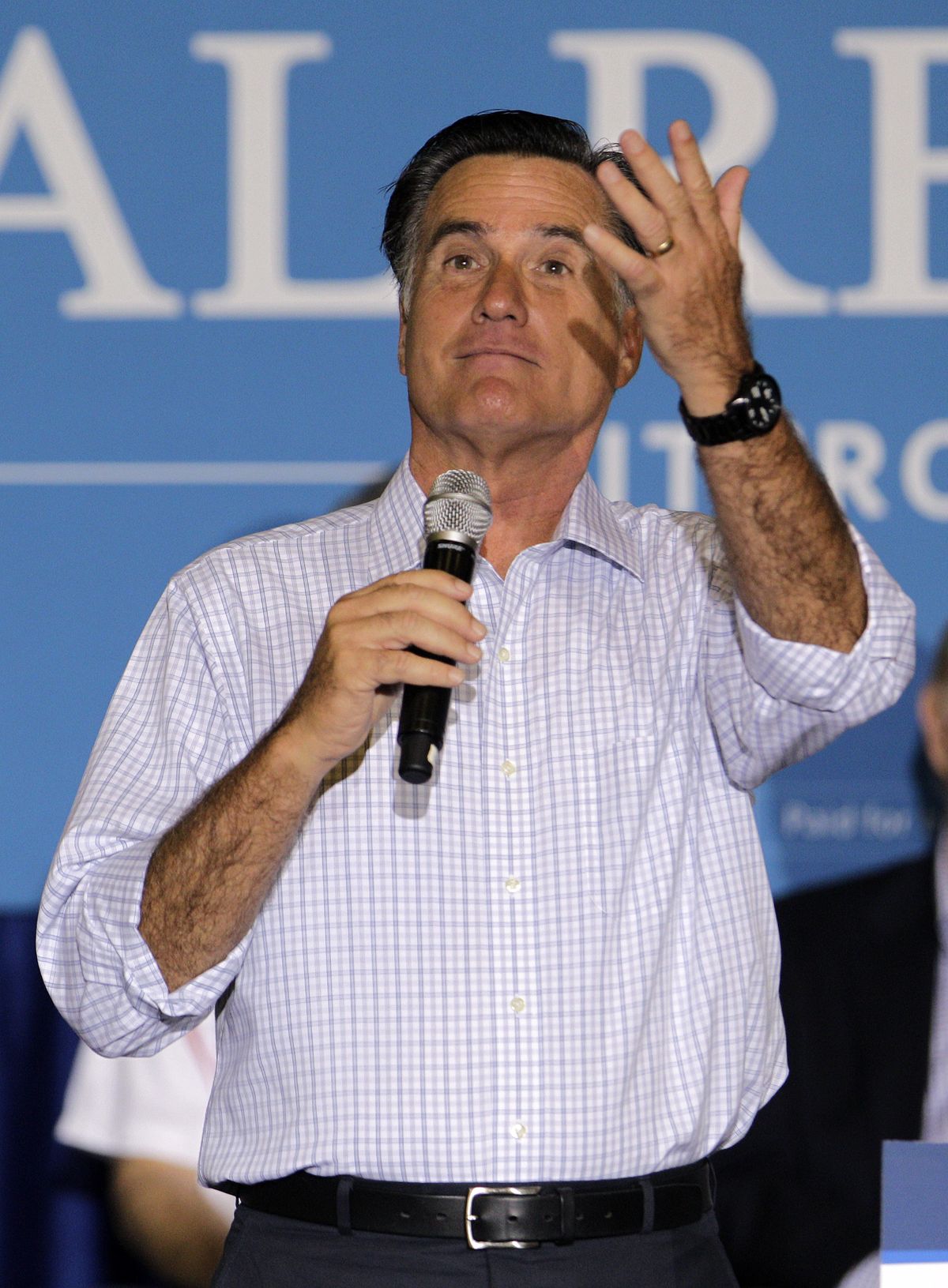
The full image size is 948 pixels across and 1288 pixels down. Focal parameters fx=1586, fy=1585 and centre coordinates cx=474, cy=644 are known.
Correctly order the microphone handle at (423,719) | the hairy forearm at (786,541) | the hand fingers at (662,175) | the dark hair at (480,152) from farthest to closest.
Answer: the dark hair at (480,152), the hairy forearm at (786,541), the hand fingers at (662,175), the microphone handle at (423,719)

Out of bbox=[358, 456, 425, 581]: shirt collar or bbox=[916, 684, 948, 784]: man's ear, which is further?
bbox=[916, 684, 948, 784]: man's ear

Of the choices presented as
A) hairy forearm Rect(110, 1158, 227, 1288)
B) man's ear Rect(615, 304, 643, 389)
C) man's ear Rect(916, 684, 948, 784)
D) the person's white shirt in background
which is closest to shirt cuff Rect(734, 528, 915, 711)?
man's ear Rect(615, 304, 643, 389)

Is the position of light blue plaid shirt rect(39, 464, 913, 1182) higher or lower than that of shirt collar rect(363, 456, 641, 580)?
lower

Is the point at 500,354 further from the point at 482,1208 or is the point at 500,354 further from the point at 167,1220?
the point at 167,1220

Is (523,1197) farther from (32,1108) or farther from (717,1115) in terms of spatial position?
(32,1108)

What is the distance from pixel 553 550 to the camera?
1976 mm

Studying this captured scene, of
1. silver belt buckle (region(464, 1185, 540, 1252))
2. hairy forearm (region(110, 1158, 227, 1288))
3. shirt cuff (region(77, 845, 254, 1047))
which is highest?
shirt cuff (region(77, 845, 254, 1047))

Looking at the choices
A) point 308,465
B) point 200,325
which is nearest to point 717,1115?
point 308,465

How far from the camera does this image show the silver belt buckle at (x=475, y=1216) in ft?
5.36

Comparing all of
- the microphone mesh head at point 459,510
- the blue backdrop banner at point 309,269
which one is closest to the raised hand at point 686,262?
the microphone mesh head at point 459,510

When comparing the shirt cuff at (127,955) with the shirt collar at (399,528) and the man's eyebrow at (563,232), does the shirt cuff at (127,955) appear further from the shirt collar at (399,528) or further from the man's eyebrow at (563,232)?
the man's eyebrow at (563,232)

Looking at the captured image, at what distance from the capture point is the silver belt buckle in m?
1.63

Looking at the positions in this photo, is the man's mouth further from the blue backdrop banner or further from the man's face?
the blue backdrop banner

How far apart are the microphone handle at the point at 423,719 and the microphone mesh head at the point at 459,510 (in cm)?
6
